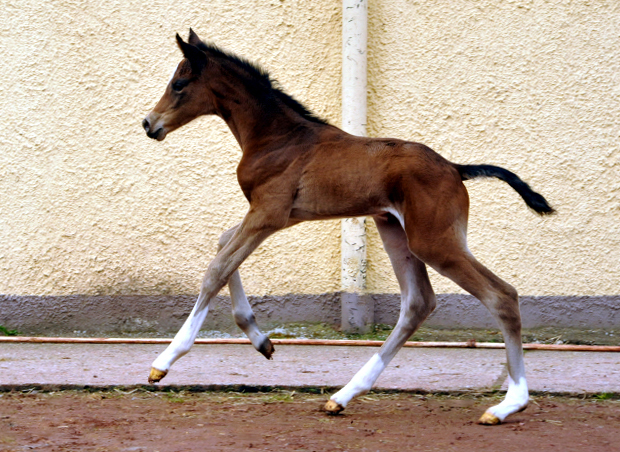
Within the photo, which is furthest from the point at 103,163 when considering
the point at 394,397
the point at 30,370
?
the point at 394,397

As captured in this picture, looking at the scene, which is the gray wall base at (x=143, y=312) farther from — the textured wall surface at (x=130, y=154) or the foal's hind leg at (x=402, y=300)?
the foal's hind leg at (x=402, y=300)

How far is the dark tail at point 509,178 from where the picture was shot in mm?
3994

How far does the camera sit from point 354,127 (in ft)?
20.1

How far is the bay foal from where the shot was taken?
377cm

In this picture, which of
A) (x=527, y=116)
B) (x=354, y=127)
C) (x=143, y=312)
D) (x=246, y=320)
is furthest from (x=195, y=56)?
(x=527, y=116)

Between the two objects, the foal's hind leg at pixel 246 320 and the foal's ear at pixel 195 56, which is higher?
the foal's ear at pixel 195 56

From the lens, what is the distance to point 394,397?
4395 millimetres

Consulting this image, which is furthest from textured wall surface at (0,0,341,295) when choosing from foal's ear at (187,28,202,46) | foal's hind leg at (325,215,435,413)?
foal's hind leg at (325,215,435,413)

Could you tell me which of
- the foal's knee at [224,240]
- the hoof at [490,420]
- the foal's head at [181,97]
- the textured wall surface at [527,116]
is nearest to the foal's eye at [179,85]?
the foal's head at [181,97]

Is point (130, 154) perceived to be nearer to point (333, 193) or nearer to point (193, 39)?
point (193, 39)

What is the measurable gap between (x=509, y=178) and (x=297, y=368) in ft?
6.61

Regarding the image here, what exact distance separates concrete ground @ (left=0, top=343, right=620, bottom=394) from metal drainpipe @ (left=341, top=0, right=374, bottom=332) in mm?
517

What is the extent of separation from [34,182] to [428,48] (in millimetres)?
3647

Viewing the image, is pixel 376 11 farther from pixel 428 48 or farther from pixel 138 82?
pixel 138 82
